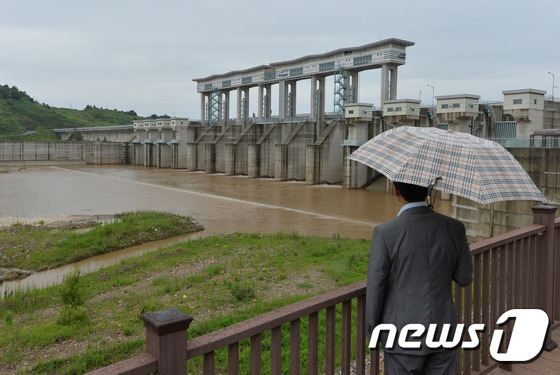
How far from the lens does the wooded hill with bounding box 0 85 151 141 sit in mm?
97025

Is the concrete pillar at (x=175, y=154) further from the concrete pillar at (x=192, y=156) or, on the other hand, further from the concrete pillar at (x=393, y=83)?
the concrete pillar at (x=393, y=83)

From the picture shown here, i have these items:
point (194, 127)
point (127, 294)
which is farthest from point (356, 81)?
point (127, 294)

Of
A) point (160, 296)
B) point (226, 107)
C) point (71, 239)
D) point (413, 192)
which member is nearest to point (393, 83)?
point (226, 107)

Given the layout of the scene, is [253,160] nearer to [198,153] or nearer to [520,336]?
[198,153]

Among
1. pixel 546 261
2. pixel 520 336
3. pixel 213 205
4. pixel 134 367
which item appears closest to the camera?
pixel 134 367

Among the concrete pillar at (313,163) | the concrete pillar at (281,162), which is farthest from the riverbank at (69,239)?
the concrete pillar at (281,162)

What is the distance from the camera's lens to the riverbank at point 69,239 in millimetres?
14203

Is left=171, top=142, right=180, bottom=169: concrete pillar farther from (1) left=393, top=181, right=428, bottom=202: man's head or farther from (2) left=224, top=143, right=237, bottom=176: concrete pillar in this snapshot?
(1) left=393, top=181, right=428, bottom=202: man's head

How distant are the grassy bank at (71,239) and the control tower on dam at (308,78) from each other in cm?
2463

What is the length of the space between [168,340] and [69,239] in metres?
16.2

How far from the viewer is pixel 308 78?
47781 mm

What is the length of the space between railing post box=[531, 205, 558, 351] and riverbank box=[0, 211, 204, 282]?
13.1 m

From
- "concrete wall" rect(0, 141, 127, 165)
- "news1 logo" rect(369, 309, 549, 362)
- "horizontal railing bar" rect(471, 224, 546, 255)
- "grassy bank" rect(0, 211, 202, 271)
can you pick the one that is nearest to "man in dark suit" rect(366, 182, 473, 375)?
"news1 logo" rect(369, 309, 549, 362)

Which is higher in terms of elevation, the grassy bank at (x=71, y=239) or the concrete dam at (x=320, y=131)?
the concrete dam at (x=320, y=131)
